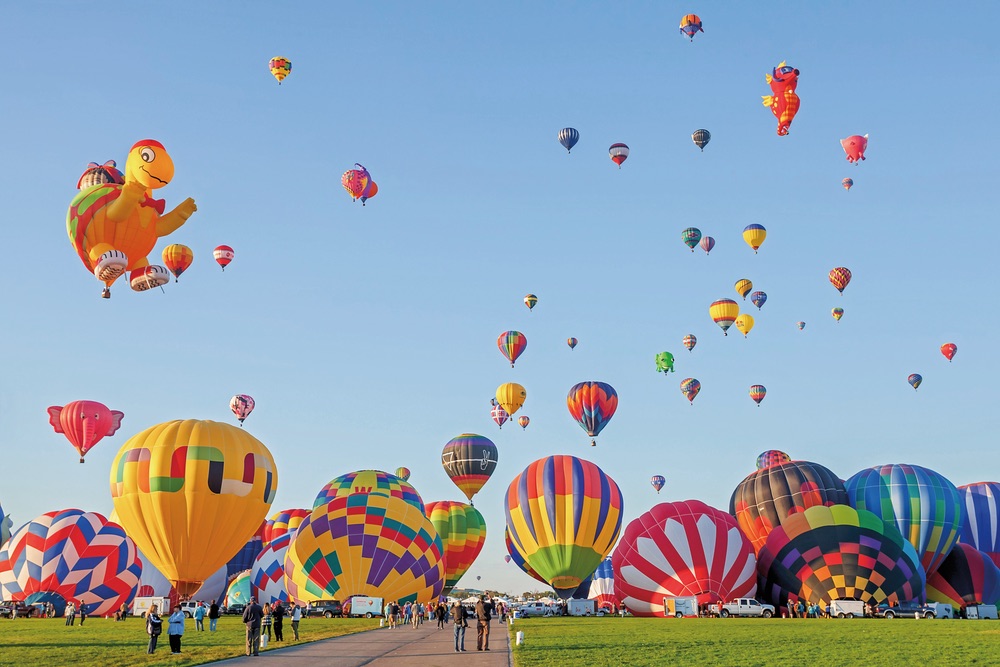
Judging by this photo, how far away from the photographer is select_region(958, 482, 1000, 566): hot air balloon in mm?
52219

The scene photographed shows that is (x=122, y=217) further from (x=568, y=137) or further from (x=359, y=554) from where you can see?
(x=568, y=137)

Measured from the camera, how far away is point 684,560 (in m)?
42.6

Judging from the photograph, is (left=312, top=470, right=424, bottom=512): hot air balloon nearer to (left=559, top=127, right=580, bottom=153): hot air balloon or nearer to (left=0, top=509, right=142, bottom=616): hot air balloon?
(left=0, top=509, right=142, bottom=616): hot air balloon

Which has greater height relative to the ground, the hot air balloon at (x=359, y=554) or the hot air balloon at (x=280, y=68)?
the hot air balloon at (x=280, y=68)

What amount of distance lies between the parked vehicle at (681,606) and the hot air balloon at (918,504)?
1365cm

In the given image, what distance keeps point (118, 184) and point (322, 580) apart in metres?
18.2

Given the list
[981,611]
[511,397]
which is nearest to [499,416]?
[511,397]

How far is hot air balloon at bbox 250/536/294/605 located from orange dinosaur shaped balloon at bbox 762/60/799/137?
3268 centimetres

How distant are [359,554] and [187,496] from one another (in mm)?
9392

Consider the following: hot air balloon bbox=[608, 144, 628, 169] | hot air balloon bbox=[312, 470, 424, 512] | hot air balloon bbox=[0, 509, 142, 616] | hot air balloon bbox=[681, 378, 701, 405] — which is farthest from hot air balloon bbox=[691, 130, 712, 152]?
hot air balloon bbox=[0, 509, 142, 616]

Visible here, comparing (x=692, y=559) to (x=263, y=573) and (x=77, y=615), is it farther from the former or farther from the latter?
(x=77, y=615)

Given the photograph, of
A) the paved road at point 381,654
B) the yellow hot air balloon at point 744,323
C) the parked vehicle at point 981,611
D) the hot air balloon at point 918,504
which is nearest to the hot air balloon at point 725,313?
the yellow hot air balloon at point 744,323

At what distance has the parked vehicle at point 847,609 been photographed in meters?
39.0

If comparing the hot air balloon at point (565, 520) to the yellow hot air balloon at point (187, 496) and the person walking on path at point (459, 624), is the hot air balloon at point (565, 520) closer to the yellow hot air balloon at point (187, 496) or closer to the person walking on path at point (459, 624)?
the yellow hot air balloon at point (187, 496)
